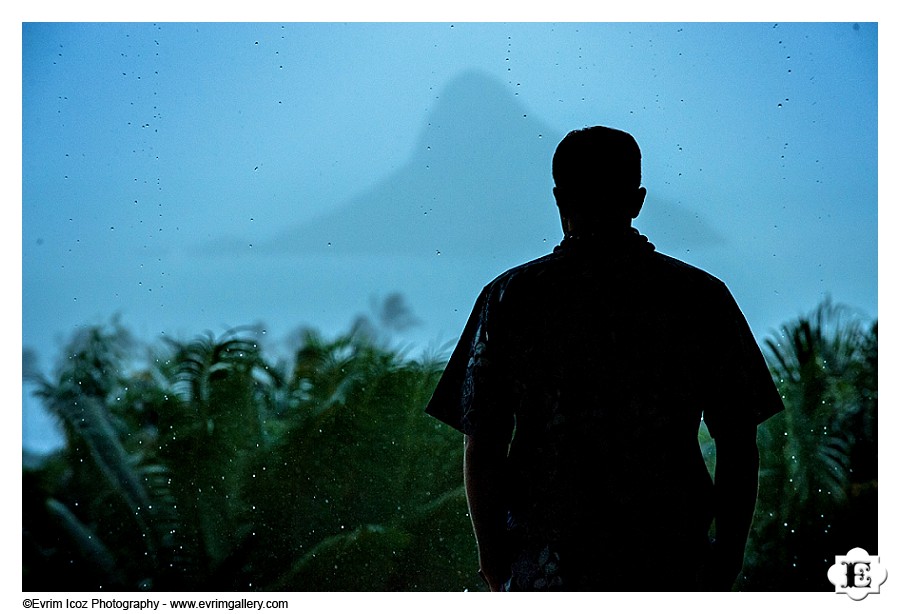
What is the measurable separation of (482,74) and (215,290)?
4.17 ft

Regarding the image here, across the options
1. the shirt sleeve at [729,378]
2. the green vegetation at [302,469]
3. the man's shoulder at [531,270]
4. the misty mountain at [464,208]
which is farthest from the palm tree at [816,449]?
the man's shoulder at [531,270]

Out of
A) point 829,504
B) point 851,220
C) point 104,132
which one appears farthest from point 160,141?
point 829,504

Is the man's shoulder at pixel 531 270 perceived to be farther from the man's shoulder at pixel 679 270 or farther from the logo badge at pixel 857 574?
the logo badge at pixel 857 574

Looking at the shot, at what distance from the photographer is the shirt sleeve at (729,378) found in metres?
1.71

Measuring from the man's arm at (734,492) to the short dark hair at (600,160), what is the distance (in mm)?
521

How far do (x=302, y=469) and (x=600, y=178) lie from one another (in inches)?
87.9

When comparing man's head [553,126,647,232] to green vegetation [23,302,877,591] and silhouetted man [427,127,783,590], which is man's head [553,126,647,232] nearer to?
silhouetted man [427,127,783,590]

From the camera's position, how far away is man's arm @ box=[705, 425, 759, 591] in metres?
1.69

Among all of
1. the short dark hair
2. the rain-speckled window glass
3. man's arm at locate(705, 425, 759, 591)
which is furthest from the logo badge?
the short dark hair

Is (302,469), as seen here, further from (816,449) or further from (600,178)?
(600,178)

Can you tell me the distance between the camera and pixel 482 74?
10.6ft

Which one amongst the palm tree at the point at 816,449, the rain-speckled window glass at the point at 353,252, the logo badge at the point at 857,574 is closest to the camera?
the logo badge at the point at 857,574

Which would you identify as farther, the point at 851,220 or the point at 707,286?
the point at 851,220
